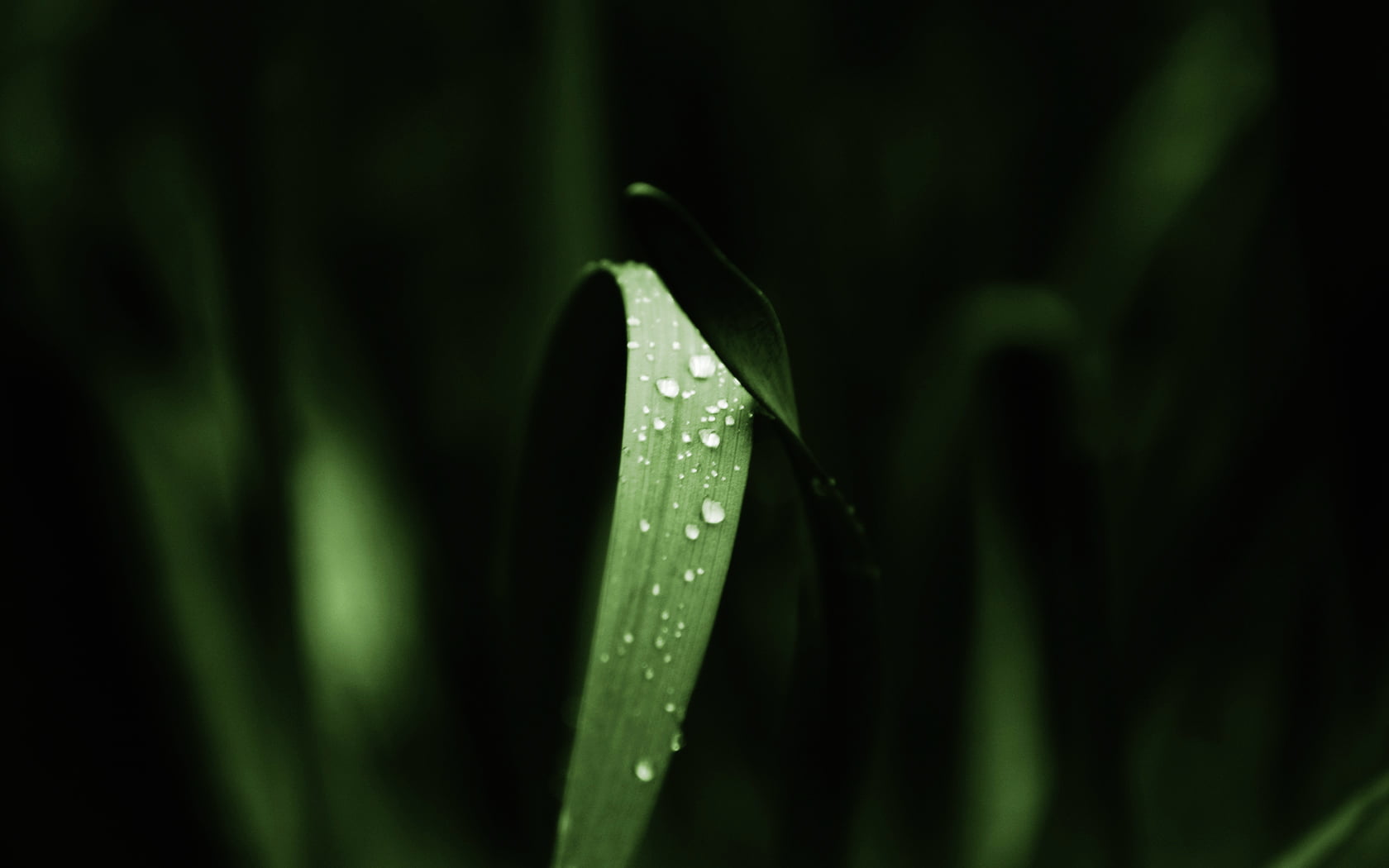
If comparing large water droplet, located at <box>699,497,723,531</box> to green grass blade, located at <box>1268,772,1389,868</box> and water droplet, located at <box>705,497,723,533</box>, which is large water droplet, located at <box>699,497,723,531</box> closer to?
water droplet, located at <box>705,497,723,533</box>

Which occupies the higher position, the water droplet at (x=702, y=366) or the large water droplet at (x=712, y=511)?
the water droplet at (x=702, y=366)

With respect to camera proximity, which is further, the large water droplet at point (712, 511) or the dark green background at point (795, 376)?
the dark green background at point (795, 376)

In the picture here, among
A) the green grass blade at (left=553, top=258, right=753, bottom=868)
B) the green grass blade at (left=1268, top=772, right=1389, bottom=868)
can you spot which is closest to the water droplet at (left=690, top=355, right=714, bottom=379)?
the green grass blade at (left=553, top=258, right=753, bottom=868)

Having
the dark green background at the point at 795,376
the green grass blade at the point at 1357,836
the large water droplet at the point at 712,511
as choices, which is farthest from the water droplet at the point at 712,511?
the green grass blade at the point at 1357,836

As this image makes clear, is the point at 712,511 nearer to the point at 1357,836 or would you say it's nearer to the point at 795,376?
the point at 1357,836

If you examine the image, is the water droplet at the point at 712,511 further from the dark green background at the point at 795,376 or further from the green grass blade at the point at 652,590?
the dark green background at the point at 795,376
